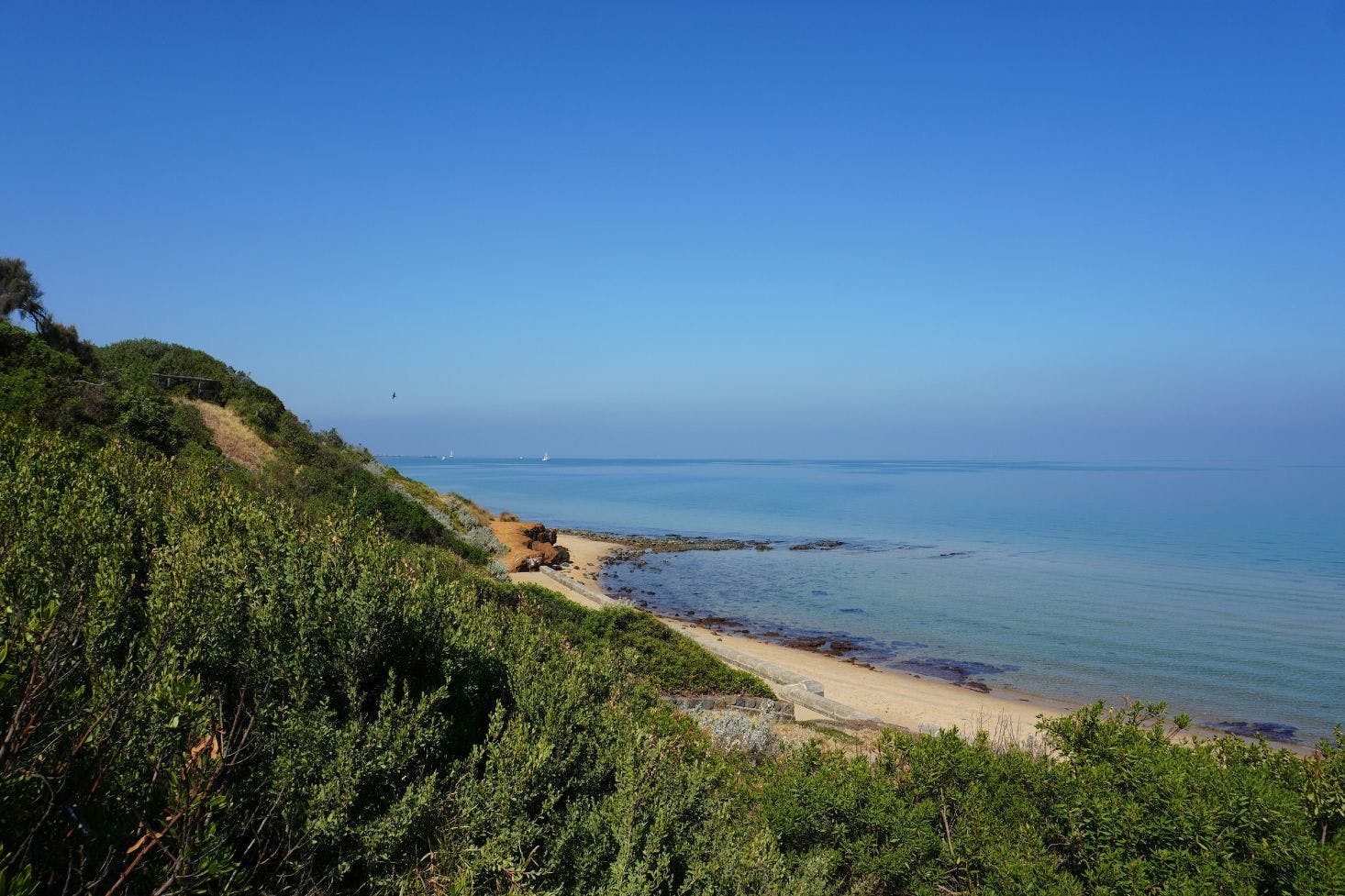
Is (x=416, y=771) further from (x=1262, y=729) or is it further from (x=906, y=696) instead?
(x=1262, y=729)

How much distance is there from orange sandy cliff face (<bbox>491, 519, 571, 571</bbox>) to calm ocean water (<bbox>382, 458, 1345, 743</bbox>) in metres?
4.48

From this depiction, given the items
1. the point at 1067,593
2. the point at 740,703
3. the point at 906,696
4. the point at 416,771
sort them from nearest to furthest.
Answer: the point at 416,771, the point at 740,703, the point at 906,696, the point at 1067,593

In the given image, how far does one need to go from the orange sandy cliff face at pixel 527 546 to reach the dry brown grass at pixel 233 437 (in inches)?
389

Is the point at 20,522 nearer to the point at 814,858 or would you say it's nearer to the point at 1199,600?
the point at 814,858

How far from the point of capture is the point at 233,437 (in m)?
25.0

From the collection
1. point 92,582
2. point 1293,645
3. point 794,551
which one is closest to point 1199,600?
point 1293,645

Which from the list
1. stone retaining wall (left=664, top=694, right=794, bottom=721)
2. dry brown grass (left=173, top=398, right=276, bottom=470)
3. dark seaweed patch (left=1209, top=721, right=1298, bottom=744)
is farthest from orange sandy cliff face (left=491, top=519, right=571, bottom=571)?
dark seaweed patch (left=1209, top=721, right=1298, bottom=744)

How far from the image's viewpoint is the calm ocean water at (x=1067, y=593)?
67.7ft

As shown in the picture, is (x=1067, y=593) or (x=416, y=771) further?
(x=1067, y=593)

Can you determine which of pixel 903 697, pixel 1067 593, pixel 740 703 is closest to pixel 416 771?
pixel 740 703

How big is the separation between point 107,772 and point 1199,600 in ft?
120

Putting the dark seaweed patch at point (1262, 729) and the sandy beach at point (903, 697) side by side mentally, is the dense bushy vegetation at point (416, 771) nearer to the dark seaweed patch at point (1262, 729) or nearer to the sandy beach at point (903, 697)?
the sandy beach at point (903, 697)

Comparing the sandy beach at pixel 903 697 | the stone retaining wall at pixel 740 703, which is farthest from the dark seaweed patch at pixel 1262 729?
the stone retaining wall at pixel 740 703

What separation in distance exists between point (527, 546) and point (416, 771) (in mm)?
29332
